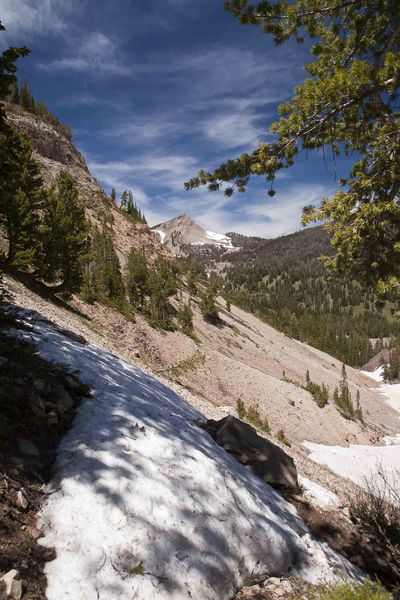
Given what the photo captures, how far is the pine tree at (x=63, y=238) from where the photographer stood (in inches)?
754

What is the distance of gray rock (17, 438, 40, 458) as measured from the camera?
5070mm

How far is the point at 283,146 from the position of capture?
5742 millimetres

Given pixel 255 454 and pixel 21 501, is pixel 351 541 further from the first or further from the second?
pixel 21 501

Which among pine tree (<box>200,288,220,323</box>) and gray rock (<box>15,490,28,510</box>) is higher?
pine tree (<box>200,288,220,323</box>)

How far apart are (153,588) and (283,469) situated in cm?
530

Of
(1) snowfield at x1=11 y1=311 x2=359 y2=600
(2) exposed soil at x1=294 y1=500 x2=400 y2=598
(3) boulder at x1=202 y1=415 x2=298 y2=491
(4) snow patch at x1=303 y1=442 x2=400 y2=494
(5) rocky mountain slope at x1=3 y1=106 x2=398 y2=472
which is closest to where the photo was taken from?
(1) snowfield at x1=11 y1=311 x2=359 y2=600

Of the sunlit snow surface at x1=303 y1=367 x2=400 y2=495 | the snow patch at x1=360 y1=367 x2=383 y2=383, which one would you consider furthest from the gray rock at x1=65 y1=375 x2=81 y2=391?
the snow patch at x1=360 y1=367 x2=383 y2=383

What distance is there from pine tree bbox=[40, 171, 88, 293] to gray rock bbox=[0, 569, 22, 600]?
17217 mm

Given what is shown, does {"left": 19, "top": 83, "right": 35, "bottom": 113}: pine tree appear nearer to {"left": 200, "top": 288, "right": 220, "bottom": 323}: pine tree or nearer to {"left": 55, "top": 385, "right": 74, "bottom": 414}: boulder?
{"left": 200, "top": 288, "right": 220, "bottom": 323}: pine tree

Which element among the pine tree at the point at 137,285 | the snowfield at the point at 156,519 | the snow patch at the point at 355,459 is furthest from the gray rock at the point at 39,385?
the pine tree at the point at 137,285

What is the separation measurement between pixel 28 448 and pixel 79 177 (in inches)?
2134

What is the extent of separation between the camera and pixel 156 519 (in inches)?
180

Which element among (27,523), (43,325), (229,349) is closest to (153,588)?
(27,523)

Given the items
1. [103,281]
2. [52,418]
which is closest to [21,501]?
[52,418]
